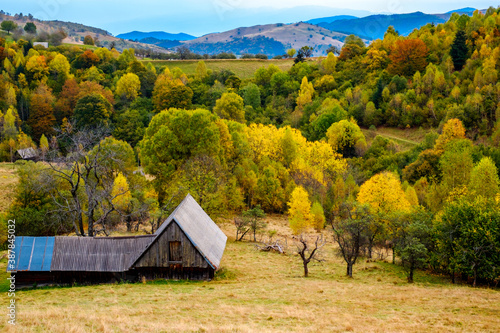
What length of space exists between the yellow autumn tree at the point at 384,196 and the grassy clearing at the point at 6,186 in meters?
38.4

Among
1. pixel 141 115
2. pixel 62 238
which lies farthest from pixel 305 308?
pixel 141 115

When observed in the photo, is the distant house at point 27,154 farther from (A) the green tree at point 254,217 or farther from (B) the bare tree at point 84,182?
(A) the green tree at point 254,217

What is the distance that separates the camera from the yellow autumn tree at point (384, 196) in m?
42.4

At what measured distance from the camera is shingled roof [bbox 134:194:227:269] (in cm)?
2622

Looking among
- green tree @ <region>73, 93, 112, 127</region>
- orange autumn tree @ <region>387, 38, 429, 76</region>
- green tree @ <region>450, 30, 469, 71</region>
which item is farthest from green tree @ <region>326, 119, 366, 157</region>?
green tree @ <region>73, 93, 112, 127</region>

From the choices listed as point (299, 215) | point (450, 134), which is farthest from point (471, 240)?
point (450, 134)

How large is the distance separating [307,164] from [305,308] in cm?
4391

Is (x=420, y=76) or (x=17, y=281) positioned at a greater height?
(x=420, y=76)

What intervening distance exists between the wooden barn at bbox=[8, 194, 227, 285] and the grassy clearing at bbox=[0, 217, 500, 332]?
993 mm

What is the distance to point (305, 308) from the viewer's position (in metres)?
20.9

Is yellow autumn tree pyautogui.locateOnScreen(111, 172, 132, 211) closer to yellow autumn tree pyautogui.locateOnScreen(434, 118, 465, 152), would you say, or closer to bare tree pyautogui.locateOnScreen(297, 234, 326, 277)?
bare tree pyautogui.locateOnScreen(297, 234, 326, 277)

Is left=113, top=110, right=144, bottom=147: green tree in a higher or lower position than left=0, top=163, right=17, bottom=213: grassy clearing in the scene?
higher

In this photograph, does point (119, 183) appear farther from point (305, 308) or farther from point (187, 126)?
point (305, 308)

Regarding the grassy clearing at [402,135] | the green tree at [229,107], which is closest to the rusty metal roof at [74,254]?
the green tree at [229,107]
